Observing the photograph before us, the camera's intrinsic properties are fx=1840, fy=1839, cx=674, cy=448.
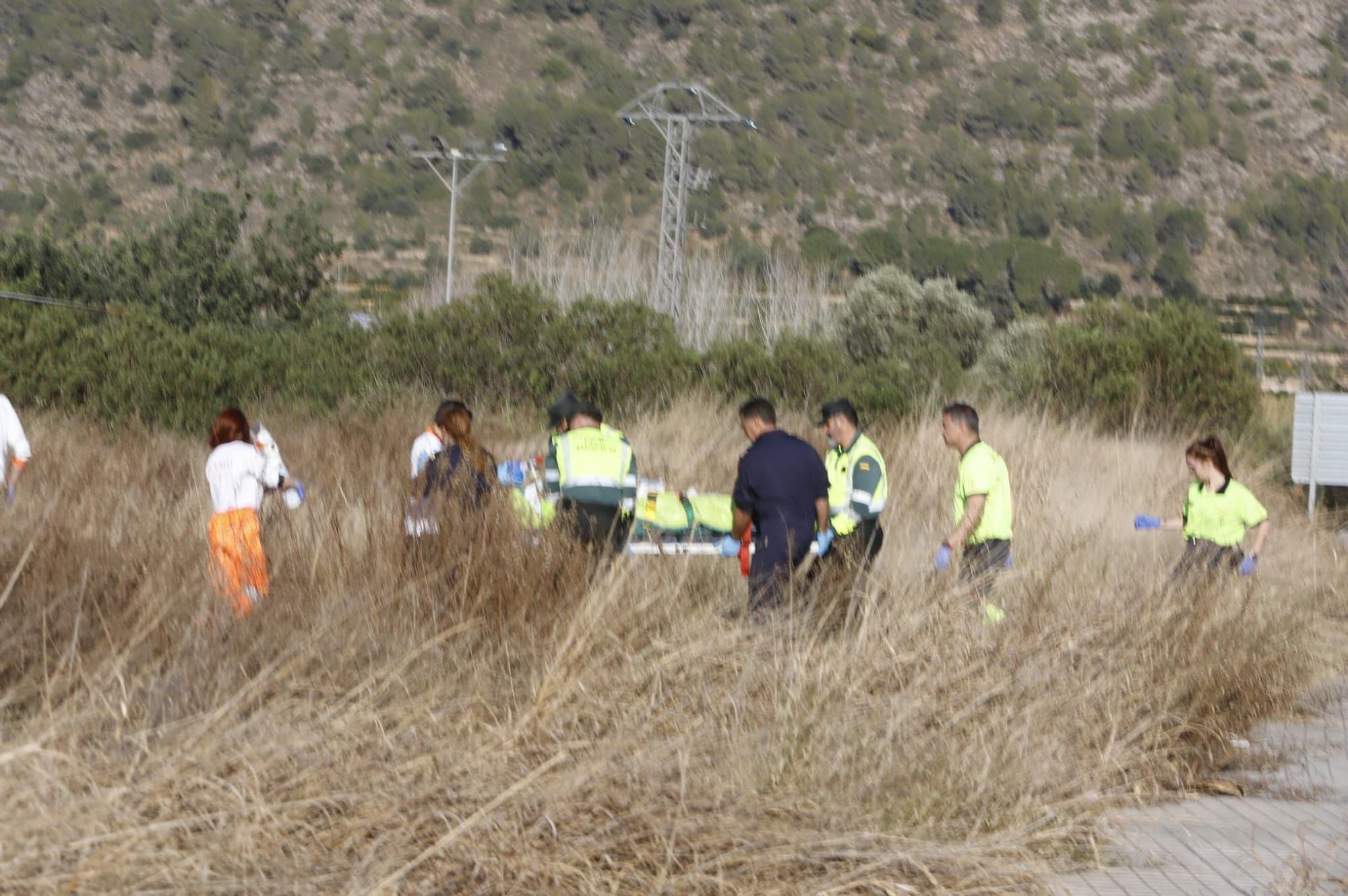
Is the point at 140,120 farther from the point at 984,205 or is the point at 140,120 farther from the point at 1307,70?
the point at 1307,70

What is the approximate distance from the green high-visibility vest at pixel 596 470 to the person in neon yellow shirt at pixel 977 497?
1697 millimetres

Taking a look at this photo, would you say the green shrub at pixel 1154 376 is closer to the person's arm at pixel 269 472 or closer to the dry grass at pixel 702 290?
the dry grass at pixel 702 290

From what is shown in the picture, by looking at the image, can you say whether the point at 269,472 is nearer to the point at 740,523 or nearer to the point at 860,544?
the point at 740,523

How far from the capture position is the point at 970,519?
9.63 m

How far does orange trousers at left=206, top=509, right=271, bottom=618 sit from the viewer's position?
670 cm

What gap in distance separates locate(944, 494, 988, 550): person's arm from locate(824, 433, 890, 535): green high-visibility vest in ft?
1.43

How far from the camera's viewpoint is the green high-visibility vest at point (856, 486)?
966 cm

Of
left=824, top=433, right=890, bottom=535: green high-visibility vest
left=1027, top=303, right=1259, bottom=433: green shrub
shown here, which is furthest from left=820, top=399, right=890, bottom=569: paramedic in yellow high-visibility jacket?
left=1027, top=303, right=1259, bottom=433: green shrub

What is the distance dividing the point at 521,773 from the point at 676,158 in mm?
33443

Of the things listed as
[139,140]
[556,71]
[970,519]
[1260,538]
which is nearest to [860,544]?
[970,519]

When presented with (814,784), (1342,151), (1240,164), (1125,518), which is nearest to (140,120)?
(1240,164)

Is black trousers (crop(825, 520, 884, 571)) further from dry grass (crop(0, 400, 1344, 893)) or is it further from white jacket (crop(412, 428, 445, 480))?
white jacket (crop(412, 428, 445, 480))

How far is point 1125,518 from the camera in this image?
16422 mm

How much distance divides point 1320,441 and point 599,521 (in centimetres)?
1368
